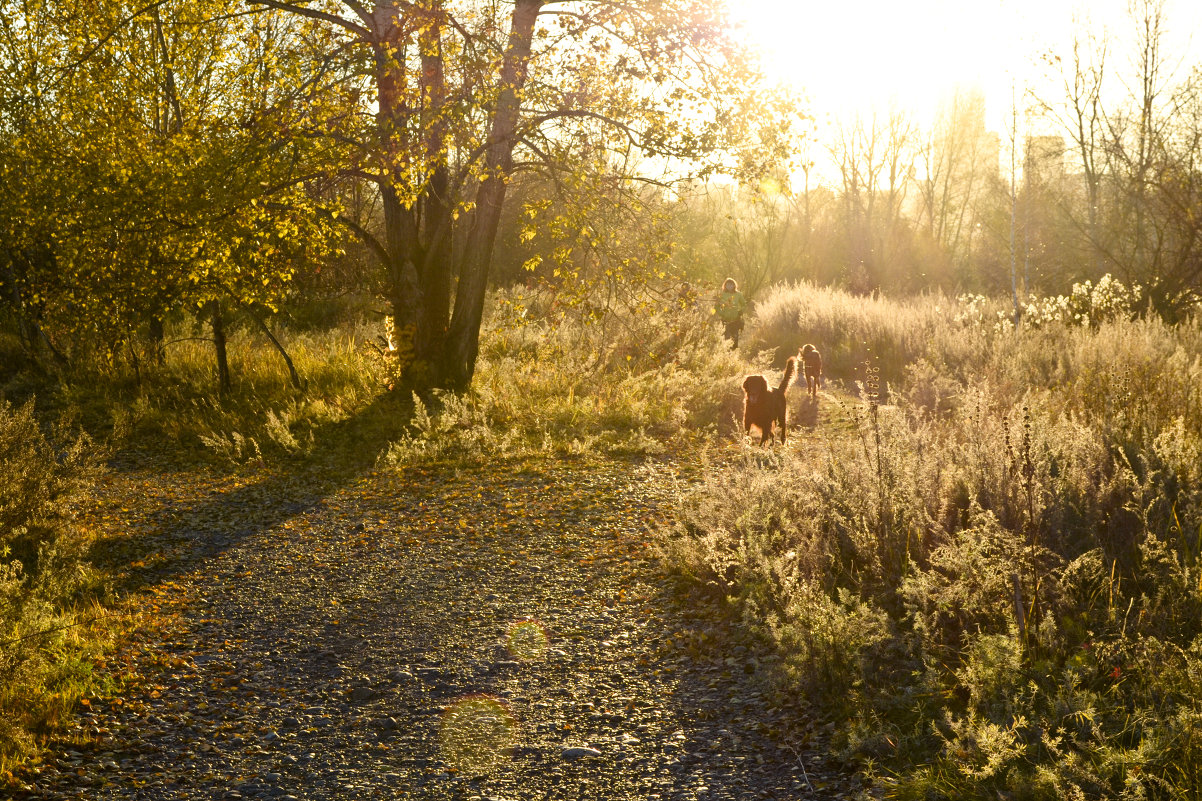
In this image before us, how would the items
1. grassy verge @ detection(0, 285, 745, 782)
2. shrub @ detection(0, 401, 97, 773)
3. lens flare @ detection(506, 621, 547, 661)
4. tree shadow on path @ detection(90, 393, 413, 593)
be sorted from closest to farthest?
shrub @ detection(0, 401, 97, 773), grassy verge @ detection(0, 285, 745, 782), lens flare @ detection(506, 621, 547, 661), tree shadow on path @ detection(90, 393, 413, 593)

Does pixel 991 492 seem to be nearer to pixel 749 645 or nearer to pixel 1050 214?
pixel 749 645

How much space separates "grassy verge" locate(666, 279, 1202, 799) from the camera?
3.27 m

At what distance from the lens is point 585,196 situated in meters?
10.4

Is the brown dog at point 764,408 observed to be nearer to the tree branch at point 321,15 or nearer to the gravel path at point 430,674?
the gravel path at point 430,674

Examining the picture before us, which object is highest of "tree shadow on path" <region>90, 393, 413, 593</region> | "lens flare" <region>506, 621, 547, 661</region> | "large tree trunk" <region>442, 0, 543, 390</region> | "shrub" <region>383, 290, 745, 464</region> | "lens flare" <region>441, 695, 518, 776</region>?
"large tree trunk" <region>442, 0, 543, 390</region>

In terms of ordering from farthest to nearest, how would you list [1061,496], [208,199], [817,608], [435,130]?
[435,130] → [208,199] → [1061,496] → [817,608]

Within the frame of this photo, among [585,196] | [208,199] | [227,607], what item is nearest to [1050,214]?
[585,196]

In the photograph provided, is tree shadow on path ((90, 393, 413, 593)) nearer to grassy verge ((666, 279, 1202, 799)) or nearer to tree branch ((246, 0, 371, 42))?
grassy verge ((666, 279, 1202, 799))

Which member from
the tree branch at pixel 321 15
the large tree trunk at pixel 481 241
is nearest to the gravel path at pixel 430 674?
the large tree trunk at pixel 481 241

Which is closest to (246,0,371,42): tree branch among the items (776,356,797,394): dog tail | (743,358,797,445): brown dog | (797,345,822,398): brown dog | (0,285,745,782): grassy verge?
(0,285,745,782): grassy verge

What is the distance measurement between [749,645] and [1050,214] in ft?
140

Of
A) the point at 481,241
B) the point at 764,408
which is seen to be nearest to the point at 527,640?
the point at 764,408

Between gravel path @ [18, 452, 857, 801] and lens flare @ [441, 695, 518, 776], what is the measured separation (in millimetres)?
12

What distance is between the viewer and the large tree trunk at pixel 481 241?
10961 mm
